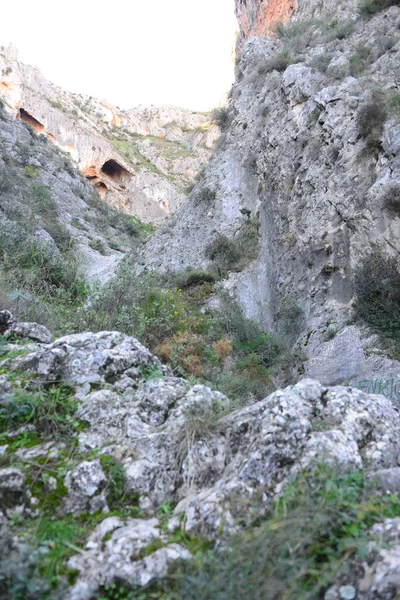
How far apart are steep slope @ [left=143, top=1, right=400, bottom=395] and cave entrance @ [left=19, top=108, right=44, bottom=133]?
29649 millimetres

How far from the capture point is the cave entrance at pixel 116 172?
151 ft

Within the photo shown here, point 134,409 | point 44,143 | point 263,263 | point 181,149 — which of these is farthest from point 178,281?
point 181,149

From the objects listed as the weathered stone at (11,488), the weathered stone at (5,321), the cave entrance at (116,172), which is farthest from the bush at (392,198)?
the cave entrance at (116,172)

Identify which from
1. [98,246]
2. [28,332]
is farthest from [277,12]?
[28,332]

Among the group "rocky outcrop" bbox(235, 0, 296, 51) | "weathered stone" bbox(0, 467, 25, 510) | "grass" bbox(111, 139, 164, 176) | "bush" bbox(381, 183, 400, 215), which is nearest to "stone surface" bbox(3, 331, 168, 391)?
"weathered stone" bbox(0, 467, 25, 510)

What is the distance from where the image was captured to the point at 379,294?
8.59 m

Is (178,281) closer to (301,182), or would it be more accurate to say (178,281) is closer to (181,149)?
(301,182)

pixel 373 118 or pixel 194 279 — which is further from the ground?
pixel 373 118

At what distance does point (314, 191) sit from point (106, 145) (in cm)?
3903

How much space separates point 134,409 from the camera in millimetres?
3426

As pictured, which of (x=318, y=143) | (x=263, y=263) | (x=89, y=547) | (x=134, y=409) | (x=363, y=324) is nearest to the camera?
(x=89, y=547)

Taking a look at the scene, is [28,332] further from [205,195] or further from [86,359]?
[205,195]

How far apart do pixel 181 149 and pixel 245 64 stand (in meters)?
38.3

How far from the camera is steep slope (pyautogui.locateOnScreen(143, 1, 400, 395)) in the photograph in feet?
29.5
